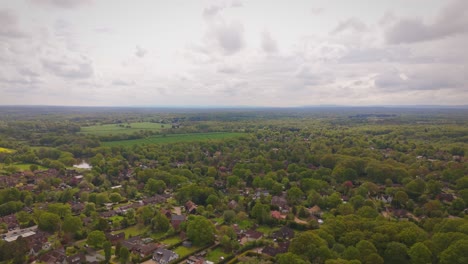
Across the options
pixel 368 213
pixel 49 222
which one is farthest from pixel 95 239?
pixel 368 213

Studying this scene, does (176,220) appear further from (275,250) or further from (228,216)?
(275,250)

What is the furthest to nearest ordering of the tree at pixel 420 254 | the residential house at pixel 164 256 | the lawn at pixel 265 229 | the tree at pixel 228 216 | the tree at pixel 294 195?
the tree at pixel 294 195 < the tree at pixel 228 216 < the lawn at pixel 265 229 < the residential house at pixel 164 256 < the tree at pixel 420 254

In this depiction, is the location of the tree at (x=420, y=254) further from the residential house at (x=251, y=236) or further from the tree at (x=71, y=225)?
the tree at (x=71, y=225)

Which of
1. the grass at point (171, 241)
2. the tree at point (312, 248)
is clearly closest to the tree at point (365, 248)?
the tree at point (312, 248)

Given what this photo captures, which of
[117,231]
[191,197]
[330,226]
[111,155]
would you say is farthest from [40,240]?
[111,155]

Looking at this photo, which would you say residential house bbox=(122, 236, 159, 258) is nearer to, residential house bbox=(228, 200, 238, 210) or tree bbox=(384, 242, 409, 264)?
residential house bbox=(228, 200, 238, 210)

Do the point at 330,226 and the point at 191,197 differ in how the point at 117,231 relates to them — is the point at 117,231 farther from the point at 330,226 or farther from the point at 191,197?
the point at 330,226
